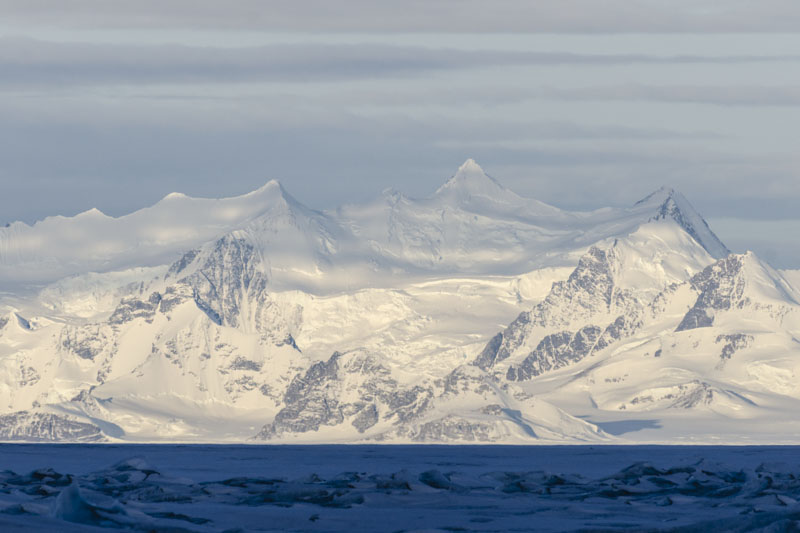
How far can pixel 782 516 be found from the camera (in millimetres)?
76125

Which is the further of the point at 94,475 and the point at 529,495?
the point at 94,475

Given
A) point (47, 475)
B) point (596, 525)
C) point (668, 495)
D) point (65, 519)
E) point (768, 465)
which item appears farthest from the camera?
point (768, 465)

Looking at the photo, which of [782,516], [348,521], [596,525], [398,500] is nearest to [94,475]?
[398,500]

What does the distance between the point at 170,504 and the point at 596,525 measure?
2646 cm

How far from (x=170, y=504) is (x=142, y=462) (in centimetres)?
4520

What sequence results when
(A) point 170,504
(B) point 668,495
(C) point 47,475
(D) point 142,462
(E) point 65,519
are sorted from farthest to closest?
(D) point 142,462 < (C) point 47,475 < (B) point 668,495 < (A) point 170,504 < (E) point 65,519

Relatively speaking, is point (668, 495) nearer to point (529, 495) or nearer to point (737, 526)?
point (529, 495)

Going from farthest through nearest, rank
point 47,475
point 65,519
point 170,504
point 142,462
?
point 142,462 < point 47,475 < point 170,504 < point 65,519

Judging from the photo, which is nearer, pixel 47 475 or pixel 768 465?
pixel 47 475

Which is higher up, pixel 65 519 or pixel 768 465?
pixel 768 465

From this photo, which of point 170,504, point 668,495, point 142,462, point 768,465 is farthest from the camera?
point 768,465

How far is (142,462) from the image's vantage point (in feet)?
467

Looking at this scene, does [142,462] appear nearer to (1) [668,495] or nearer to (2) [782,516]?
(1) [668,495]

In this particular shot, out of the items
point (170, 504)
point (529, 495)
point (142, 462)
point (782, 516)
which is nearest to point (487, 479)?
point (529, 495)
